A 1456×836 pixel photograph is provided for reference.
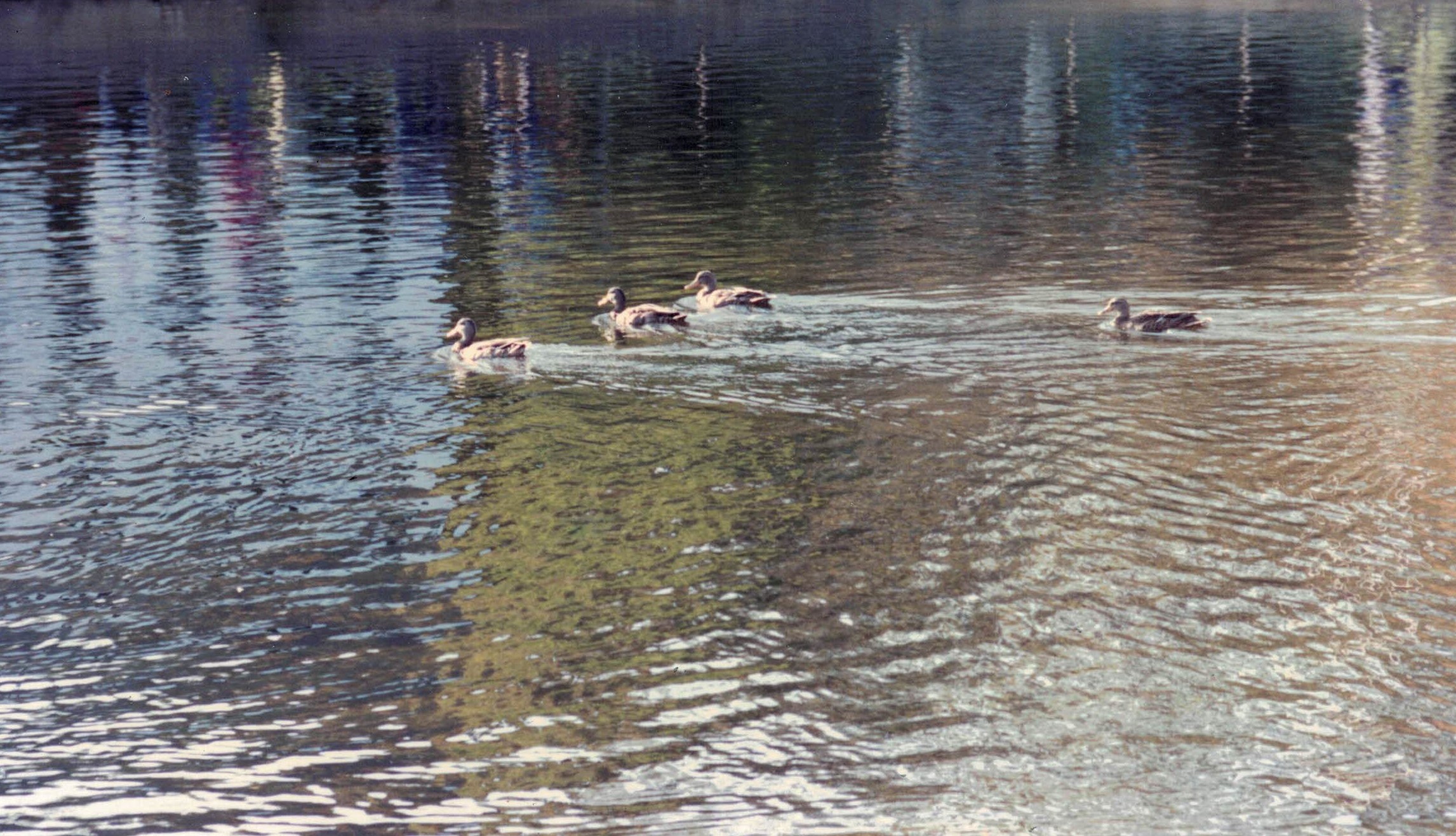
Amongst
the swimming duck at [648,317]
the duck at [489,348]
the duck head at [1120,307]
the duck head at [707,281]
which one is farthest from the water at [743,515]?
the duck head at [707,281]

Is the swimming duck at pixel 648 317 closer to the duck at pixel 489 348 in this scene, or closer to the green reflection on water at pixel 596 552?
the duck at pixel 489 348

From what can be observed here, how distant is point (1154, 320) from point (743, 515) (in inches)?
342

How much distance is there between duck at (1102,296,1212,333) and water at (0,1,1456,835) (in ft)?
1.55

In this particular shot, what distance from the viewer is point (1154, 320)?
23344 millimetres

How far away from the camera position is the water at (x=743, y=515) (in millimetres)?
11953

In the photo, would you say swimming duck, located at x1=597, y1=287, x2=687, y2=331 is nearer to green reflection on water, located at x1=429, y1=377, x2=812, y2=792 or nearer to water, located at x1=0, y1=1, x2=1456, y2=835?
water, located at x1=0, y1=1, x2=1456, y2=835

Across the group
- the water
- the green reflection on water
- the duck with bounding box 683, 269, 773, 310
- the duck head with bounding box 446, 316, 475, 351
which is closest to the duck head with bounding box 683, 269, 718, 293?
the duck with bounding box 683, 269, 773, 310

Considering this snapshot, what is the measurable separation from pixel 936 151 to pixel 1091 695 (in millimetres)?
38401

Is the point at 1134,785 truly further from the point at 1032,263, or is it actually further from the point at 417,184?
the point at 417,184

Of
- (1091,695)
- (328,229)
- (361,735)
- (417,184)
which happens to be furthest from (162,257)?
(1091,695)

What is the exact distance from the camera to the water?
1195 cm

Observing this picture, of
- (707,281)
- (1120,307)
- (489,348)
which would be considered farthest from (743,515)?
(707,281)

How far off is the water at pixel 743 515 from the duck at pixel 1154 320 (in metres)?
0.47

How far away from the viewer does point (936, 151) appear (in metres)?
49.8
